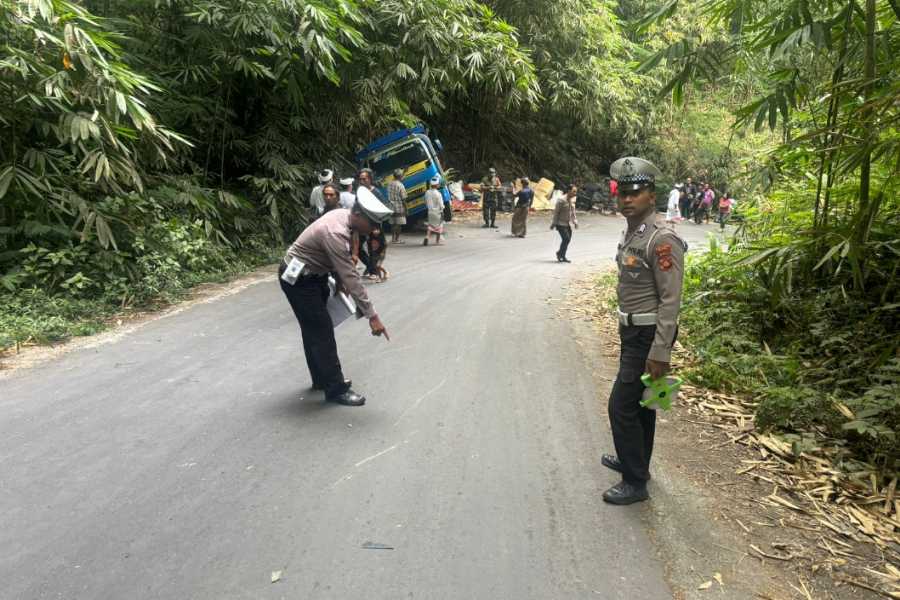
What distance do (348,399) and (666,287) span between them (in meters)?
2.63

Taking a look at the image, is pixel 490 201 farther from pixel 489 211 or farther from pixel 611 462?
pixel 611 462

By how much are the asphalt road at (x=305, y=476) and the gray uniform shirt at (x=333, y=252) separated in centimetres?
98

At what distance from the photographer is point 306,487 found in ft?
11.7

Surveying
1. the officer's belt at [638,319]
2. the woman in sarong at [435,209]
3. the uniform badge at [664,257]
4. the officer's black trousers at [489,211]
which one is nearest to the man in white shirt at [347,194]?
the woman in sarong at [435,209]

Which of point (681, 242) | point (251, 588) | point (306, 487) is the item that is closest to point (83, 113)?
point (306, 487)

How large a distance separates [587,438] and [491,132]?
22.1m

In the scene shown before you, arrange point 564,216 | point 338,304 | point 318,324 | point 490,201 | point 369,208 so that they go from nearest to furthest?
point 369,208 → point 318,324 → point 338,304 → point 564,216 → point 490,201

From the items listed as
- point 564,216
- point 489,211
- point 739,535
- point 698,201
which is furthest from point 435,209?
point 698,201

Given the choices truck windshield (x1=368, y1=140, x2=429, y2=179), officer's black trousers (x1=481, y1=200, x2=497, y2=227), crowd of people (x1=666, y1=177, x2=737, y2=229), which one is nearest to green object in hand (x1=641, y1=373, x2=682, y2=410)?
truck windshield (x1=368, y1=140, x2=429, y2=179)

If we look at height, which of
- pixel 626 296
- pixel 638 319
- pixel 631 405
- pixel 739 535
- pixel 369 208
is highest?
pixel 369 208

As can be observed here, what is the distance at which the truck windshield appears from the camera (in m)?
15.2

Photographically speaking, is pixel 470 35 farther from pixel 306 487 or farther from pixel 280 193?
pixel 306 487

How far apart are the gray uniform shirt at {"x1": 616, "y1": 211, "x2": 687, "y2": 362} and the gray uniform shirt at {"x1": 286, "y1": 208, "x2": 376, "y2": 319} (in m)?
1.85

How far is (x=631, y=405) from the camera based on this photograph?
138 inches
